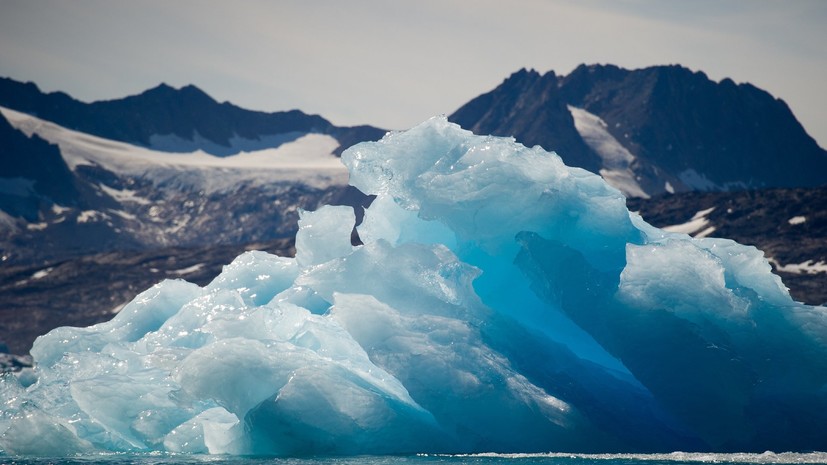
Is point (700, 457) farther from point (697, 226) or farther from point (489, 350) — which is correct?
point (697, 226)

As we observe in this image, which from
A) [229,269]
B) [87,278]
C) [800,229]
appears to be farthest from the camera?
[87,278]

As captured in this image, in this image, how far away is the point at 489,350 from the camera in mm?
24828

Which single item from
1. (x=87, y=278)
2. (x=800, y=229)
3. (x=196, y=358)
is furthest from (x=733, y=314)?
(x=87, y=278)

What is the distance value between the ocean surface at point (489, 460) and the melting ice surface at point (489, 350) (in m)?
0.63

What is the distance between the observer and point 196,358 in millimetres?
23234

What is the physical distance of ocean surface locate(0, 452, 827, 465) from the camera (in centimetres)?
2228

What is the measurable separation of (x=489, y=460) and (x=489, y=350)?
2.80m

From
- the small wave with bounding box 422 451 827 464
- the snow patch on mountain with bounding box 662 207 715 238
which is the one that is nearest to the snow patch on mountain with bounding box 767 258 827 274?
the snow patch on mountain with bounding box 662 207 715 238

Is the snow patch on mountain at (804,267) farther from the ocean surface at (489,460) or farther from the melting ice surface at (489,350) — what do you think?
the ocean surface at (489,460)

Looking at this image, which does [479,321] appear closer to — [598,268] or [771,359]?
[598,268]

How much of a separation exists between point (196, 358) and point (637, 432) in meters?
10.2

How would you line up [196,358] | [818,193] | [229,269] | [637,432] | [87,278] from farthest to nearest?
1. [87,278]
2. [818,193]
3. [229,269]
4. [637,432]
5. [196,358]

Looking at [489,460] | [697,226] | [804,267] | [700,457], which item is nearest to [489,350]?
[489,460]

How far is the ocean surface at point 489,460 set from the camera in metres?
22.3
